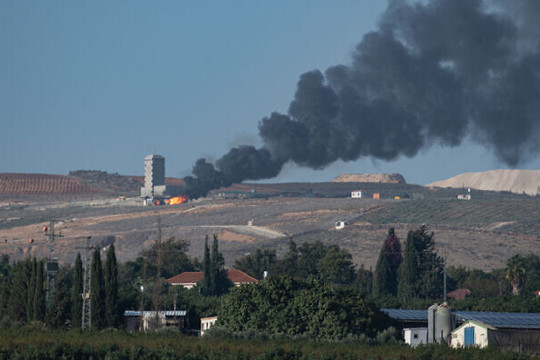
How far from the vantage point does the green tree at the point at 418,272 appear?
15388 cm

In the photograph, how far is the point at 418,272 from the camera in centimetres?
15825

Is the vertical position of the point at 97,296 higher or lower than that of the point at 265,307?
higher

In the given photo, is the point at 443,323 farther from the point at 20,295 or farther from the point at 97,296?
the point at 20,295

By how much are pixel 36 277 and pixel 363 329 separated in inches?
1153

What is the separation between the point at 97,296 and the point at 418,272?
71.1m

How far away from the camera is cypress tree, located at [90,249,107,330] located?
95312mm

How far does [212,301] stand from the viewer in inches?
4611

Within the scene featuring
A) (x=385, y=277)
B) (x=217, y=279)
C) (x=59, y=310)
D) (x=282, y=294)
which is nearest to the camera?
(x=282, y=294)

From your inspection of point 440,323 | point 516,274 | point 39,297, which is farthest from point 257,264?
point 440,323

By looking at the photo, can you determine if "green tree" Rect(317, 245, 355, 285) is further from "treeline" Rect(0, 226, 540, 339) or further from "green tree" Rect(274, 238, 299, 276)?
"green tree" Rect(274, 238, 299, 276)

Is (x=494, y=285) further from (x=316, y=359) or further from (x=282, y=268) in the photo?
(x=316, y=359)

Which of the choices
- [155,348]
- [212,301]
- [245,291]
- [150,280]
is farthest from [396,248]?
[155,348]

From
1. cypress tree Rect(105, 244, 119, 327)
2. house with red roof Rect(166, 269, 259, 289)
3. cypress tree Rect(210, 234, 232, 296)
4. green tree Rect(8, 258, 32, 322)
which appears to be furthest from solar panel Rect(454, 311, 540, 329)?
house with red roof Rect(166, 269, 259, 289)

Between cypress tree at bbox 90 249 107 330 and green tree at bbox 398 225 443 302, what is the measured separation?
59.3 m
